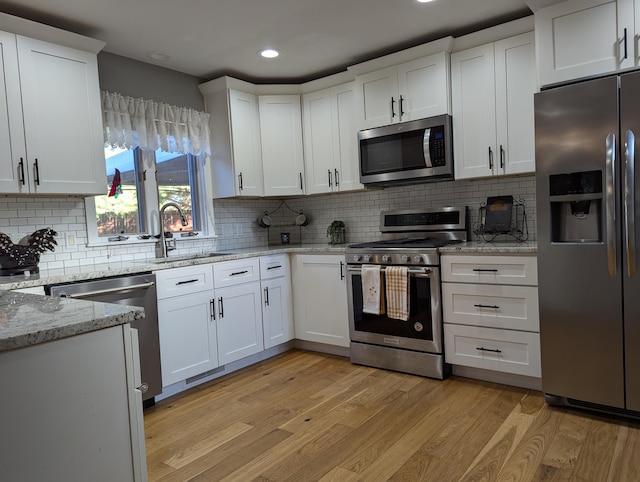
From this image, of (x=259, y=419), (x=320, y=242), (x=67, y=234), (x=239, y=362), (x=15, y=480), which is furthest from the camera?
(x=320, y=242)

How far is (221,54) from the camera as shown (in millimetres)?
3459

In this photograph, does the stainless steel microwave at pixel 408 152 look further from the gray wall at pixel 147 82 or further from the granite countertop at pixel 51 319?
the granite countertop at pixel 51 319

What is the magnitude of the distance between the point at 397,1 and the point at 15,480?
2.87m

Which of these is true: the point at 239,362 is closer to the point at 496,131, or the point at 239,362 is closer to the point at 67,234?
the point at 67,234

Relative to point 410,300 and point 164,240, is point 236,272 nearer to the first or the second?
point 164,240

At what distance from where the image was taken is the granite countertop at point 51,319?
104 centimetres

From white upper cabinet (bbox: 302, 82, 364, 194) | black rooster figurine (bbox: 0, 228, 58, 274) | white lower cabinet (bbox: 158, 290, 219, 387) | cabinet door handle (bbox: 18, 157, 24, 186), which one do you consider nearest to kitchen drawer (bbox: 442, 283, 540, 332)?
white upper cabinet (bbox: 302, 82, 364, 194)

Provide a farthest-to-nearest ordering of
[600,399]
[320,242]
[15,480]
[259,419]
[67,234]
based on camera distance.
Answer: [320,242]
[67,234]
[259,419]
[600,399]
[15,480]

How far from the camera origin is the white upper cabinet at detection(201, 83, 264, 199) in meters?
3.86

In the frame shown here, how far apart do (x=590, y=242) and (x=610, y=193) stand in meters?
0.27

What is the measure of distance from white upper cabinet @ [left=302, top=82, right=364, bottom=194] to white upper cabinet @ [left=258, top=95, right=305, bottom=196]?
0.07 metres

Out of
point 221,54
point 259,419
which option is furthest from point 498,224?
point 221,54

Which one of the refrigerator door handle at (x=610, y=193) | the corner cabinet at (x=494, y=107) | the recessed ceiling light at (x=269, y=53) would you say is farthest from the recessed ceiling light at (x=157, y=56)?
the refrigerator door handle at (x=610, y=193)

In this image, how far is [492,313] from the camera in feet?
9.56
